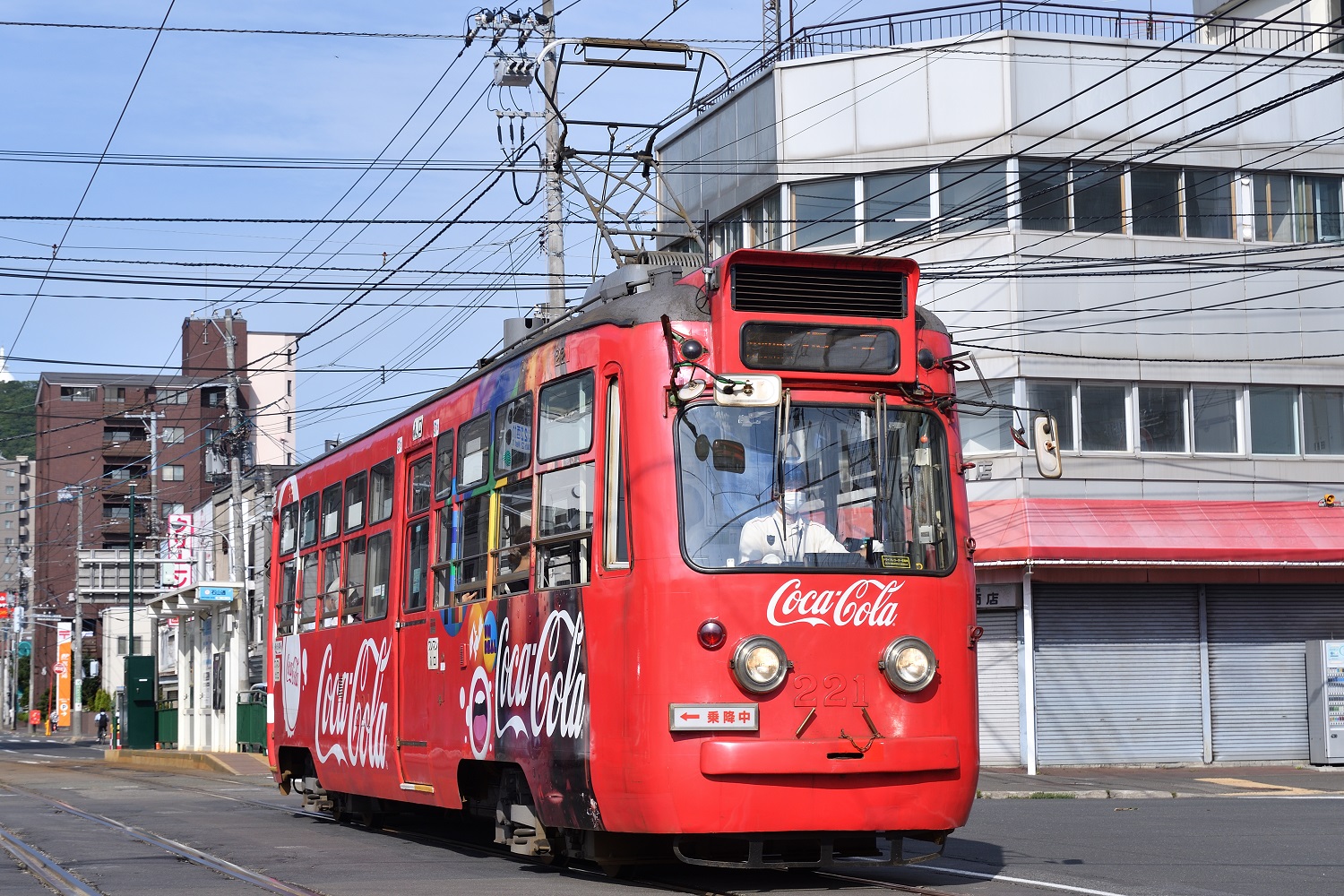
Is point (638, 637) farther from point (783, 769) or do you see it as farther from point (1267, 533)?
point (1267, 533)

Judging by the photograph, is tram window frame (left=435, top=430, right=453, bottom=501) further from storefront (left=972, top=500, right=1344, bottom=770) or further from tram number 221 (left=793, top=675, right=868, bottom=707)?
storefront (left=972, top=500, right=1344, bottom=770)

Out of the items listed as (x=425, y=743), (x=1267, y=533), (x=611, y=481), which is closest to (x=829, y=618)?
(x=611, y=481)

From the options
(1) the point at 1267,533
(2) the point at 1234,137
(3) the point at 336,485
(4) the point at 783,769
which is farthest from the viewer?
(2) the point at 1234,137

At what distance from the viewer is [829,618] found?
911 cm

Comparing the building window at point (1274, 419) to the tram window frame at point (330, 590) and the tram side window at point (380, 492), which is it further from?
the tram side window at point (380, 492)

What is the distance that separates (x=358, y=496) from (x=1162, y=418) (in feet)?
52.5

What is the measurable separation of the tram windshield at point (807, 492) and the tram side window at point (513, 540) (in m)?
1.62

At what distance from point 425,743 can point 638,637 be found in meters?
3.62

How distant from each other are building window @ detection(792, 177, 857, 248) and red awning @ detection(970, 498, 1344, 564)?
4.91m

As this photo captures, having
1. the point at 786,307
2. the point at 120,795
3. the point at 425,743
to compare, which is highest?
the point at 786,307

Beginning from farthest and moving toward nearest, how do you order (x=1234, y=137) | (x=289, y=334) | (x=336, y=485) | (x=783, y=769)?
1. (x=289, y=334)
2. (x=1234, y=137)
3. (x=336, y=485)
4. (x=783, y=769)

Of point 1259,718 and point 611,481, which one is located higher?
point 611,481

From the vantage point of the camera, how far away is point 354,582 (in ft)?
46.6

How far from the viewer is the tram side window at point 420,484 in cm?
1240
